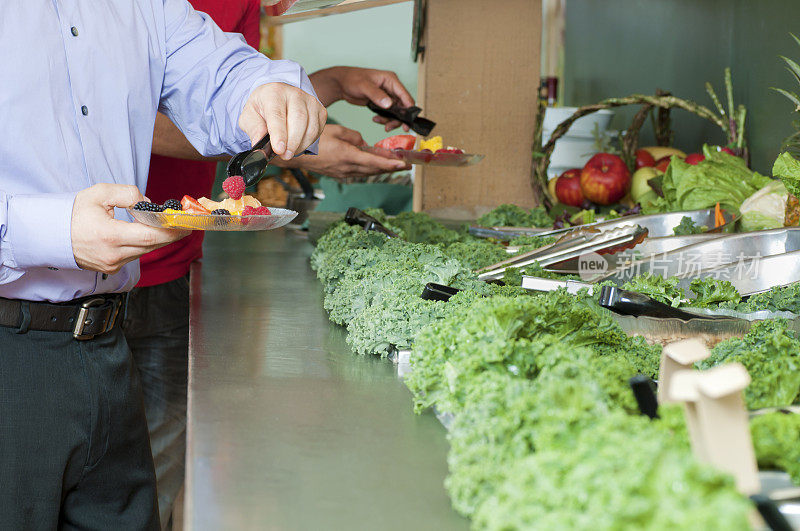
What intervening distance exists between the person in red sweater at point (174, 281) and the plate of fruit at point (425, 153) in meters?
0.06

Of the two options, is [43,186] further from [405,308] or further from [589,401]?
[589,401]

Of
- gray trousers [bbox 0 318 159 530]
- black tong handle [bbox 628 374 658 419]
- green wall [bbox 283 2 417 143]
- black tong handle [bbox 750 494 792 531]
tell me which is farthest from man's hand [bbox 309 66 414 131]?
green wall [bbox 283 2 417 143]

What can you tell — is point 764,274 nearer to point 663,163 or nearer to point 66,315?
point 66,315

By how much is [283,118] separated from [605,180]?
74.3 inches

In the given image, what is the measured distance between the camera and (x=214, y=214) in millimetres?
1402

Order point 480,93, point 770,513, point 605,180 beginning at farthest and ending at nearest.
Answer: point 480,93
point 605,180
point 770,513

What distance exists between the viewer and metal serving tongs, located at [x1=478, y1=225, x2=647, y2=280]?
1.75 meters

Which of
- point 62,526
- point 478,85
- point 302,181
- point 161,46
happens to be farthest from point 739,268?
point 302,181

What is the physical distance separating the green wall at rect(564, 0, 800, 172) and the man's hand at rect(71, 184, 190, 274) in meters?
2.45

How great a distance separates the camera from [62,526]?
1.74 meters

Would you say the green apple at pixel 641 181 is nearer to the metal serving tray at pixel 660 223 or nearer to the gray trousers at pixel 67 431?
the metal serving tray at pixel 660 223

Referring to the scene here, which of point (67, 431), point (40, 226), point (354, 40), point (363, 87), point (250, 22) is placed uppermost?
point (354, 40)

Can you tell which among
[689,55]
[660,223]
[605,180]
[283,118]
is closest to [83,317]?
[283,118]

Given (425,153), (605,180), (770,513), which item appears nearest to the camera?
(770,513)
